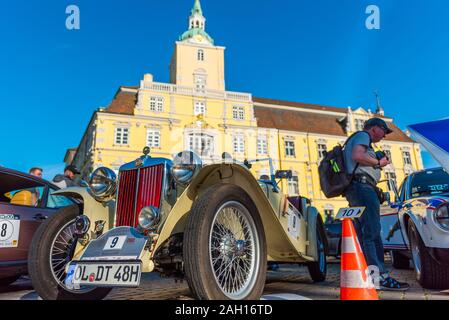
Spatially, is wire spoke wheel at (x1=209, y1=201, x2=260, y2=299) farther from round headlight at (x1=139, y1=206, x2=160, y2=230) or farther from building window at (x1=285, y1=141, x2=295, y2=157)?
building window at (x1=285, y1=141, x2=295, y2=157)

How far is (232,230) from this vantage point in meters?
2.46

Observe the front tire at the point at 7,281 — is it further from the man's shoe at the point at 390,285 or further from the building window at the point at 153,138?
the building window at the point at 153,138

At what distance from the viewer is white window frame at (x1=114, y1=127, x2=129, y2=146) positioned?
24.1 metres

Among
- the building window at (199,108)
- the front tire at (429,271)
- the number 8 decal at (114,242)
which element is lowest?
the front tire at (429,271)

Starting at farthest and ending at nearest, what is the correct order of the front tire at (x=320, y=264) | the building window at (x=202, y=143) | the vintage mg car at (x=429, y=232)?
the building window at (x=202, y=143) → the front tire at (x=320, y=264) → the vintage mg car at (x=429, y=232)

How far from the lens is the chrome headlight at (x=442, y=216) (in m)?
2.71

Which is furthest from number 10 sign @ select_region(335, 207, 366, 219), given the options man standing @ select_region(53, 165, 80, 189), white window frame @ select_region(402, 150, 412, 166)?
white window frame @ select_region(402, 150, 412, 166)

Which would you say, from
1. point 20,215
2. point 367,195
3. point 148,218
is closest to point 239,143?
point 20,215

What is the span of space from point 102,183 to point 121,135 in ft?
73.9

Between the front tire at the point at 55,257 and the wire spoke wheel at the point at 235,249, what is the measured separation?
1.40 metres

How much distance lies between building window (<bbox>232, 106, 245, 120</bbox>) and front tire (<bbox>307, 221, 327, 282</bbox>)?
23.5 m

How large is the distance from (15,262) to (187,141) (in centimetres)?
2173

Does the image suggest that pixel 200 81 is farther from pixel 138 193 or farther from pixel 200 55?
pixel 138 193

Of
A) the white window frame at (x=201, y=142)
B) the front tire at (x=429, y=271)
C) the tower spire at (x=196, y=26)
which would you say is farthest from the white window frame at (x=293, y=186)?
the front tire at (x=429, y=271)
